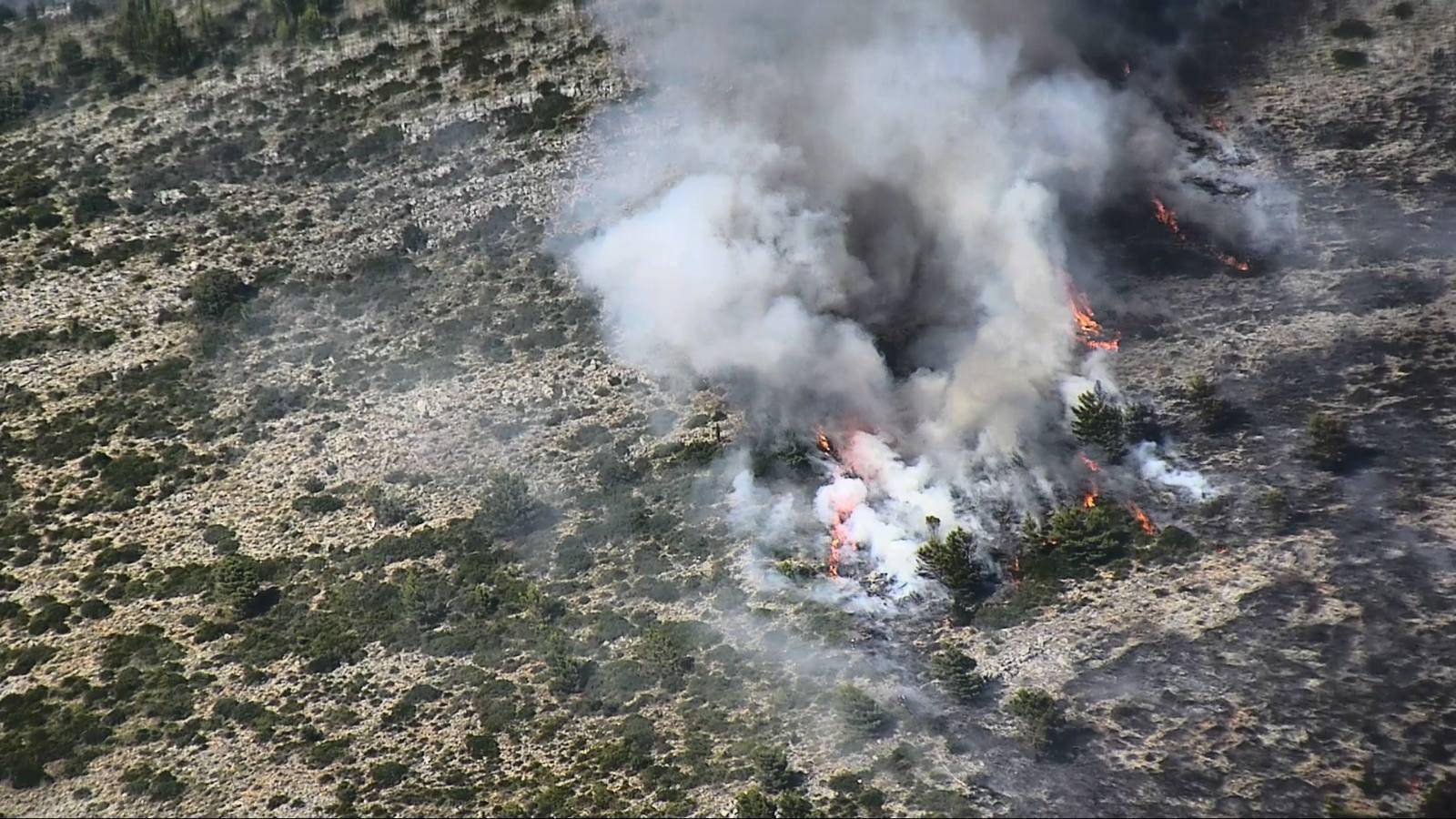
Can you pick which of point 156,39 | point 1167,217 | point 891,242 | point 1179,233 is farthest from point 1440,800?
point 156,39

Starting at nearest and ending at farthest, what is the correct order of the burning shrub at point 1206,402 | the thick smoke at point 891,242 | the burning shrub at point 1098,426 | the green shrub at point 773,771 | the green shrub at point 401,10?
the green shrub at point 773,771, the burning shrub at point 1098,426, the thick smoke at point 891,242, the burning shrub at point 1206,402, the green shrub at point 401,10

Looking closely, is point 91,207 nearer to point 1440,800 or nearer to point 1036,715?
point 1036,715

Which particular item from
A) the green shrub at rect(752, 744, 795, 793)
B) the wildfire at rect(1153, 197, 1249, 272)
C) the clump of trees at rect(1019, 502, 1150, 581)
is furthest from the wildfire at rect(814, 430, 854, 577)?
the wildfire at rect(1153, 197, 1249, 272)

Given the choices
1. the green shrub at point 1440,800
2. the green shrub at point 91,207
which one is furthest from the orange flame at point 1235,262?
the green shrub at point 91,207

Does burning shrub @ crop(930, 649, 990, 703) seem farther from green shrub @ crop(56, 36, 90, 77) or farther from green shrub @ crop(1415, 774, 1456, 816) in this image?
green shrub @ crop(56, 36, 90, 77)

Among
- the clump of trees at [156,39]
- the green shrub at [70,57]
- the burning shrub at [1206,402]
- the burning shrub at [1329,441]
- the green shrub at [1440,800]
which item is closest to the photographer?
the green shrub at [1440,800]

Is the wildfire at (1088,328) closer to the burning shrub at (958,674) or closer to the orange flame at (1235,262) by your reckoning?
the orange flame at (1235,262)
